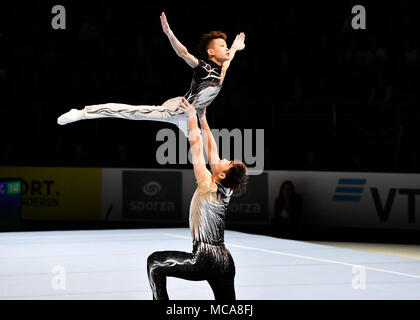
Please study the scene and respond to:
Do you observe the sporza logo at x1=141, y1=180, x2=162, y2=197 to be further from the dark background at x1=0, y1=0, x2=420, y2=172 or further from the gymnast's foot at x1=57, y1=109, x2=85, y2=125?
the gymnast's foot at x1=57, y1=109, x2=85, y2=125

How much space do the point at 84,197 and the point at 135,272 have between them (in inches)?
229

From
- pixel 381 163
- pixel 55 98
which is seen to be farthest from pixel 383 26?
pixel 55 98

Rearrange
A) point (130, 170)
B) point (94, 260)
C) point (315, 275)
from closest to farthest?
point (315, 275) < point (94, 260) < point (130, 170)

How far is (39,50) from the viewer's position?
16641 mm

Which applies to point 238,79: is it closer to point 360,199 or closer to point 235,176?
point 360,199

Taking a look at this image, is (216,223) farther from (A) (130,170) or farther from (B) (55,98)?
(B) (55,98)

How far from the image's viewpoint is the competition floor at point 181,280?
822cm

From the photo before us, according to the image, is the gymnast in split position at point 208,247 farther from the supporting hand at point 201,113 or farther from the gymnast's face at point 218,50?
the gymnast's face at point 218,50

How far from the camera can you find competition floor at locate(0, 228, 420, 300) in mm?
8219

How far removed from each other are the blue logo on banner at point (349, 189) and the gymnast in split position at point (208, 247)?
7641 millimetres

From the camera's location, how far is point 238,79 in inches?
613

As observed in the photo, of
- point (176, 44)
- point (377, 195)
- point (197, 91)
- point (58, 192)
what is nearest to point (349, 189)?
point (377, 195)

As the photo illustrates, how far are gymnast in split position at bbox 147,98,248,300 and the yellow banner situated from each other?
28.9ft

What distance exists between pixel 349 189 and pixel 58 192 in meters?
5.12
